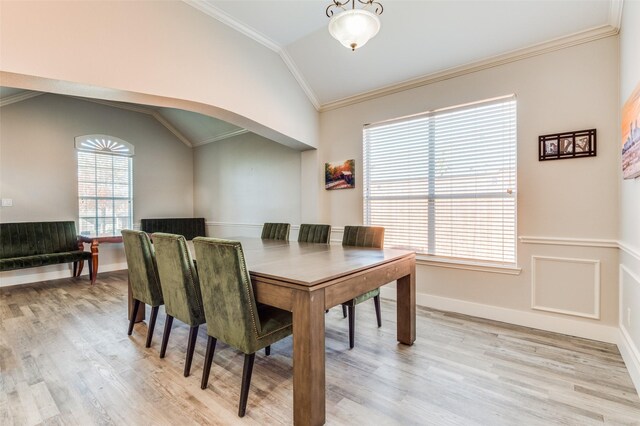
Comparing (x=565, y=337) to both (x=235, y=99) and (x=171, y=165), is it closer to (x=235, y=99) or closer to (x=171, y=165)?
(x=235, y=99)

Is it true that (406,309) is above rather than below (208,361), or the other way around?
above

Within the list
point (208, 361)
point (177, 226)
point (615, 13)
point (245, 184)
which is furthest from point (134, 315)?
point (615, 13)

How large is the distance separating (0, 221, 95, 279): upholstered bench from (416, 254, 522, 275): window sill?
480 cm

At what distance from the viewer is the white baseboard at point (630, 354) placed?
6.26 ft

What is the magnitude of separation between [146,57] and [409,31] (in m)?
2.52

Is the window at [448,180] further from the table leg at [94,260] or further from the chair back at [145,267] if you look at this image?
the table leg at [94,260]

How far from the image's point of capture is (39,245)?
446 centimetres

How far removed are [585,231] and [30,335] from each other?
5.05 metres

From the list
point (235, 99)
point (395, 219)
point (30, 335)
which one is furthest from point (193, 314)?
point (395, 219)

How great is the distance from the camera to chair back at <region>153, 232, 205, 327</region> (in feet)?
6.75

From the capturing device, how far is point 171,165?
251 inches

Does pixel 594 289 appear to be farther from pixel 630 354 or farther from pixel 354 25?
pixel 354 25

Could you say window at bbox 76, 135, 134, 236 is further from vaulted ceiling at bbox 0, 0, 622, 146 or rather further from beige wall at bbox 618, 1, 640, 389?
beige wall at bbox 618, 1, 640, 389

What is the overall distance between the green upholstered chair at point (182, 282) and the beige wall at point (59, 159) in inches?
159
